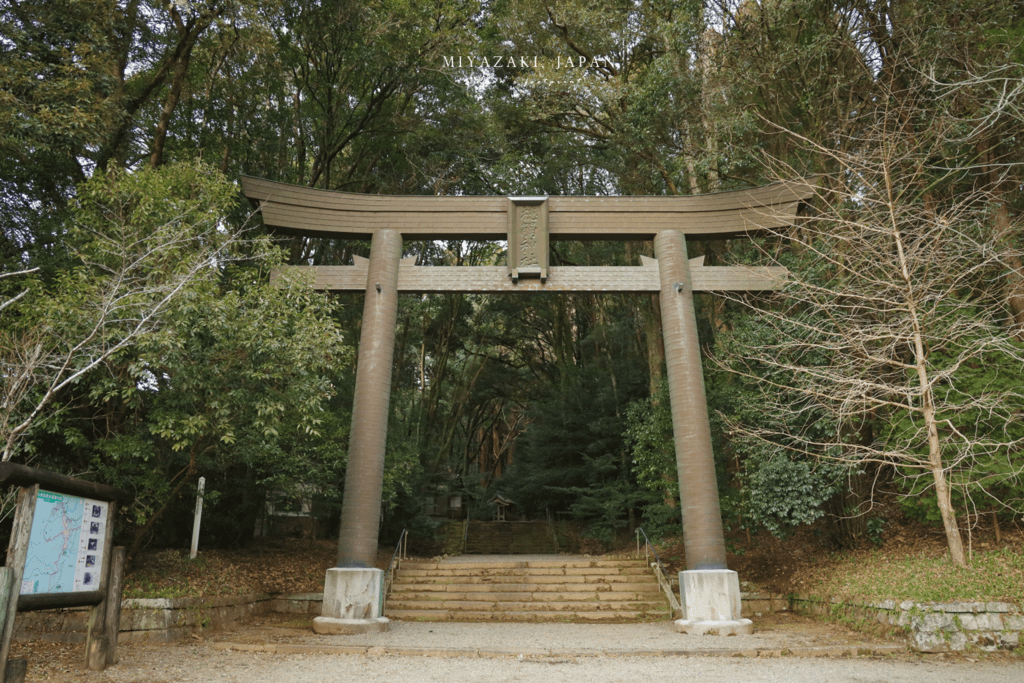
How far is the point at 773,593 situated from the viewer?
1004 cm

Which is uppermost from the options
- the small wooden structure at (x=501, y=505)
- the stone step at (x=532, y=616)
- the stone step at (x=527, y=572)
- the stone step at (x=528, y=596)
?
the small wooden structure at (x=501, y=505)

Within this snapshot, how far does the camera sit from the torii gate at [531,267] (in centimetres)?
912

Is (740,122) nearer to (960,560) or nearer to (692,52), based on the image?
(692,52)

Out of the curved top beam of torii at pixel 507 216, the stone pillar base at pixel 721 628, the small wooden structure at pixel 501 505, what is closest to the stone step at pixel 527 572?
the stone pillar base at pixel 721 628

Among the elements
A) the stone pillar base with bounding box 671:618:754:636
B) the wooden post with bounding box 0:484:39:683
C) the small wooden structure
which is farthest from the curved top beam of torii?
the small wooden structure

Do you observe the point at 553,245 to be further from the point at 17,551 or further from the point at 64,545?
the point at 17,551

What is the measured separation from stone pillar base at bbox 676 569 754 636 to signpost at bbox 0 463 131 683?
22.0 ft

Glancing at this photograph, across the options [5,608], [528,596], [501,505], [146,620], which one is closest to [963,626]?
[528,596]

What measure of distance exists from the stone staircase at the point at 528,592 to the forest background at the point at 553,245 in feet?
6.37

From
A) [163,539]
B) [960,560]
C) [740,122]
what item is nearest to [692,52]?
[740,122]

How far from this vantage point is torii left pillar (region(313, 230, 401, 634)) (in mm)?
8297

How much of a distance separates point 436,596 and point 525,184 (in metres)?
10.4

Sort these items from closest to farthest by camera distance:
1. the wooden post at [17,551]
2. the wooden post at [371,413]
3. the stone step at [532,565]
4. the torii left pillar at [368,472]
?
the wooden post at [17,551] → the torii left pillar at [368,472] → the wooden post at [371,413] → the stone step at [532,565]

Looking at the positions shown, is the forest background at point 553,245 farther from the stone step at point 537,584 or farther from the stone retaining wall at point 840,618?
the stone step at point 537,584
